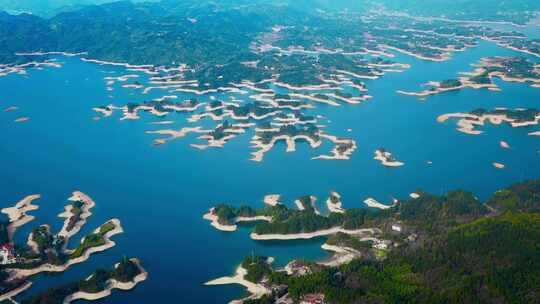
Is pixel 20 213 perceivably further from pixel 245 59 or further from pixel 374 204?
pixel 245 59

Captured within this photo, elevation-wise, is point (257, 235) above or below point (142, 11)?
below

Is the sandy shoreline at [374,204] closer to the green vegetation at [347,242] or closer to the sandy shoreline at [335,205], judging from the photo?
the sandy shoreline at [335,205]

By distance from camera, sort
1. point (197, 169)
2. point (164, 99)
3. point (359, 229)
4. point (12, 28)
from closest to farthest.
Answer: point (359, 229) < point (197, 169) < point (164, 99) < point (12, 28)

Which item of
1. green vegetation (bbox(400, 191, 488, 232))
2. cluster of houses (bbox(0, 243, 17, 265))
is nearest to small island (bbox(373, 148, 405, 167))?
green vegetation (bbox(400, 191, 488, 232))

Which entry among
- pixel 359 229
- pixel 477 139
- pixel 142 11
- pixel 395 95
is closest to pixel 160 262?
pixel 359 229

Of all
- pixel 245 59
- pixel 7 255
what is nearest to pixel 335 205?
pixel 7 255

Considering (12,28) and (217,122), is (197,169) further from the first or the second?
(12,28)
